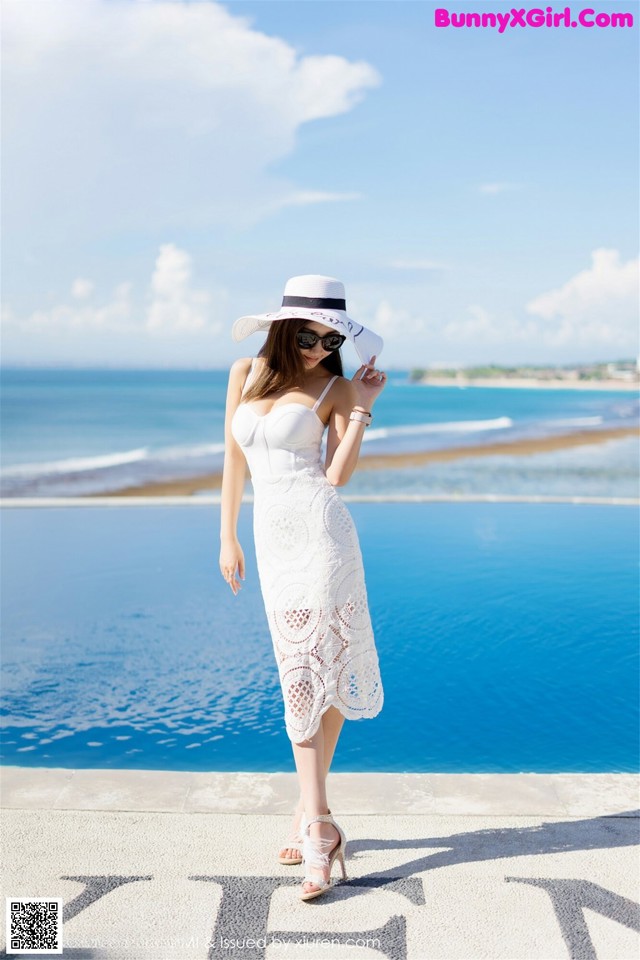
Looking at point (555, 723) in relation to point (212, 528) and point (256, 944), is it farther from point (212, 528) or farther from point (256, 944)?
point (212, 528)

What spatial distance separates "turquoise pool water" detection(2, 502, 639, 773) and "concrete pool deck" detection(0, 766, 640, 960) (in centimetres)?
75

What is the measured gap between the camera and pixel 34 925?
89.0 inches

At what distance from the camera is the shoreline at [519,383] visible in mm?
55844

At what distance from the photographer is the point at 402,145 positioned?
5175 centimetres

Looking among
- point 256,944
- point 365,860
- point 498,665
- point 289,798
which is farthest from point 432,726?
point 256,944

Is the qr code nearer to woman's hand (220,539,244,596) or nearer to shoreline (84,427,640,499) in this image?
woman's hand (220,539,244,596)

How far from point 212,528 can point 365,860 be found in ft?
19.1

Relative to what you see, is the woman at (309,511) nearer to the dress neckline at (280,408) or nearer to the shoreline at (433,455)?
the dress neckline at (280,408)

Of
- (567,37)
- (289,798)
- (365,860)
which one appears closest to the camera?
(365,860)

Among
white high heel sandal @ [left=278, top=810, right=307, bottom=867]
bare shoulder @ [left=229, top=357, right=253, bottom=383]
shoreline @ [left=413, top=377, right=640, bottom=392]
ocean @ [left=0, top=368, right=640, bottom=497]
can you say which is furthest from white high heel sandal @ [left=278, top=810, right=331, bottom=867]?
shoreline @ [left=413, top=377, right=640, bottom=392]

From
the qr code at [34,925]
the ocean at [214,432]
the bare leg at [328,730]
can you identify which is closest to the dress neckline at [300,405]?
the bare leg at [328,730]

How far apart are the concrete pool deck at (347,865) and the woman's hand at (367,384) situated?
1271mm

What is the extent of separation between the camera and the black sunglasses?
2576 mm

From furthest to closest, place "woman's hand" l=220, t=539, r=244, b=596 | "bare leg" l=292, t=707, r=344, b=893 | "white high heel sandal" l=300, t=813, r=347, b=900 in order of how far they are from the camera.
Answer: "woman's hand" l=220, t=539, r=244, b=596 < "bare leg" l=292, t=707, r=344, b=893 < "white high heel sandal" l=300, t=813, r=347, b=900
